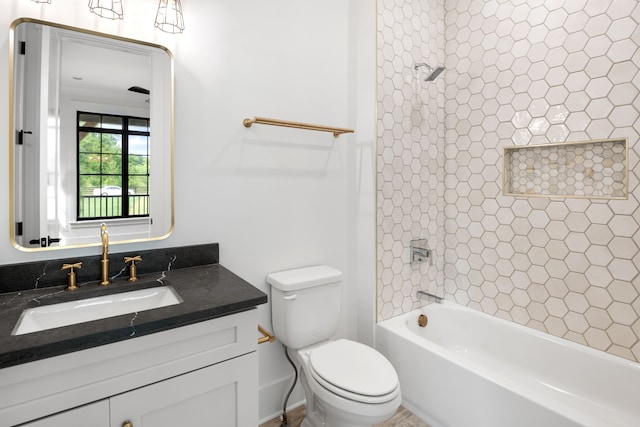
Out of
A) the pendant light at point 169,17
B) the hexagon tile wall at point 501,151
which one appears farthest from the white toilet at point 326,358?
the pendant light at point 169,17

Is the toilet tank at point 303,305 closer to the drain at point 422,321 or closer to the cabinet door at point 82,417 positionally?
the drain at point 422,321

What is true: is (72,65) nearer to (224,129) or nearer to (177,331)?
(224,129)

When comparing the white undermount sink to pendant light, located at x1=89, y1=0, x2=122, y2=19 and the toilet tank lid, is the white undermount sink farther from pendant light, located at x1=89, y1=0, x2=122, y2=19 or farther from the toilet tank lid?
pendant light, located at x1=89, y1=0, x2=122, y2=19

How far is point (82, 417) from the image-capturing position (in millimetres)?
972

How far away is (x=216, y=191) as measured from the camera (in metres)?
1.75

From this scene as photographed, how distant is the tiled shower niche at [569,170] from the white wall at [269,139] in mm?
953

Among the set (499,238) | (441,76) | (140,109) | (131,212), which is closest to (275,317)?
(131,212)

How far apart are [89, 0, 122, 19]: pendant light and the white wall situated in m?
0.03

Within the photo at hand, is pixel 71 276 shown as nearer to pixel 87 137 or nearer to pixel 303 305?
pixel 87 137

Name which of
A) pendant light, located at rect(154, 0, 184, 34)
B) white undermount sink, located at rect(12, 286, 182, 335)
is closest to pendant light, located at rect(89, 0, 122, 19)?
pendant light, located at rect(154, 0, 184, 34)

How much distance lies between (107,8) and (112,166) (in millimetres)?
635

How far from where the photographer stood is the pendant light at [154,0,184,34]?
1.52 m

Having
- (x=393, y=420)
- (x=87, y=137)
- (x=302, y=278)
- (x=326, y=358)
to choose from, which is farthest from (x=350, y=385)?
(x=87, y=137)

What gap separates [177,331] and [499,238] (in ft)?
6.80
